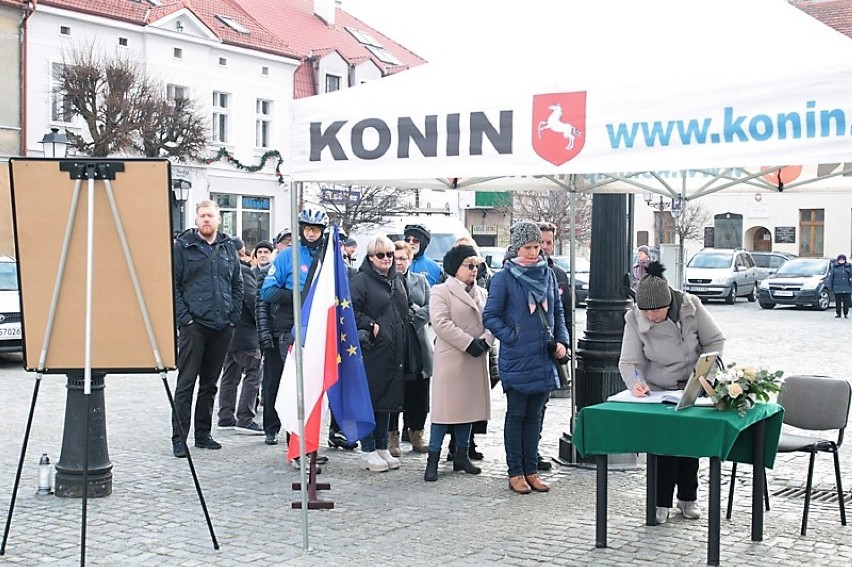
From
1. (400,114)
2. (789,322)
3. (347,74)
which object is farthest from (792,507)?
(347,74)

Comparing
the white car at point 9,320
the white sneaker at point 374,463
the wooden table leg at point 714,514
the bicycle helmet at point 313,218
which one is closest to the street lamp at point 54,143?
the white car at point 9,320

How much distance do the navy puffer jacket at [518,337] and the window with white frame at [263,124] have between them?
34.6 metres

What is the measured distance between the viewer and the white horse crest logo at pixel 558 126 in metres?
6.04

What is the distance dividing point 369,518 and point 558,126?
2.73 m

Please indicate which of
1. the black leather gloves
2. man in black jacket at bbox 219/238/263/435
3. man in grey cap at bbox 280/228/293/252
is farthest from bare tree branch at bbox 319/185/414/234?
Answer: the black leather gloves

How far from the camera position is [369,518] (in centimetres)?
717

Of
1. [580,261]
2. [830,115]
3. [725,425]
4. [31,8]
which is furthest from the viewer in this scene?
[580,261]

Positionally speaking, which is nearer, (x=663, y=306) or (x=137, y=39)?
(x=663, y=306)

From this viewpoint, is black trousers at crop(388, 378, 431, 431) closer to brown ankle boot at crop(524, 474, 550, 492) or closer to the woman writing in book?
brown ankle boot at crop(524, 474, 550, 492)

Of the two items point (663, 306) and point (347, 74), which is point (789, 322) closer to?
point (663, 306)

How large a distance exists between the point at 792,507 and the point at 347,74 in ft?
132

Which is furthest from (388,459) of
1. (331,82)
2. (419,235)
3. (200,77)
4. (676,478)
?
(331,82)

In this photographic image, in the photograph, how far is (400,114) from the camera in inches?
258

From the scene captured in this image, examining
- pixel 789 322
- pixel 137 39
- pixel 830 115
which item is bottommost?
pixel 789 322
